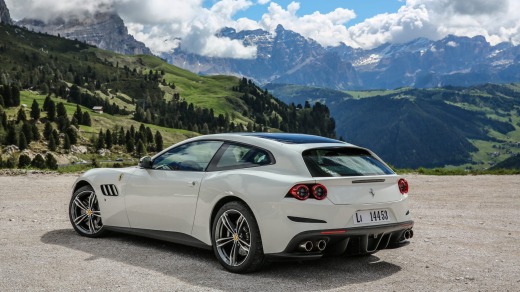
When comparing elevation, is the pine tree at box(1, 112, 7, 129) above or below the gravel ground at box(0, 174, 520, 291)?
above

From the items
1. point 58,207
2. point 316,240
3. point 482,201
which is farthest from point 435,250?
point 58,207

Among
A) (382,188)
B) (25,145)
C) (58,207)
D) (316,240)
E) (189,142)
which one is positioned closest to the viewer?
(316,240)

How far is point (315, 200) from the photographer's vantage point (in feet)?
22.7

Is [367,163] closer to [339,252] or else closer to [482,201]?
[339,252]

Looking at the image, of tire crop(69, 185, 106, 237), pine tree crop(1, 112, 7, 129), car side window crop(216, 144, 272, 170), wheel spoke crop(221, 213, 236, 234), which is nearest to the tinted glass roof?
car side window crop(216, 144, 272, 170)

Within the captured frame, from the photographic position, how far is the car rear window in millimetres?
7312

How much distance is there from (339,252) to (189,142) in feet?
10.1


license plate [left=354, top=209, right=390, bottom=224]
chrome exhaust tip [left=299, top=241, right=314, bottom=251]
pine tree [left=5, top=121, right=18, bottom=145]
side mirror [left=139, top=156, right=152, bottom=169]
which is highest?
pine tree [left=5, top=121, right=18, bottom=145]

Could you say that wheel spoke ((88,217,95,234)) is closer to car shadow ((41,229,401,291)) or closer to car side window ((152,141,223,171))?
car shadow ((41,229,401,291))

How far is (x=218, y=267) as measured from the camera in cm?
784

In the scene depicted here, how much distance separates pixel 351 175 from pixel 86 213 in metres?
5.29

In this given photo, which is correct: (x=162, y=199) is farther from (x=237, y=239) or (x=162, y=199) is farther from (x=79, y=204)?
(x=79, y=204)

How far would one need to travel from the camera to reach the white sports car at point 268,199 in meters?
6.97

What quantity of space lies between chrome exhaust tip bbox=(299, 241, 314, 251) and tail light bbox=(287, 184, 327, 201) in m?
0.55
